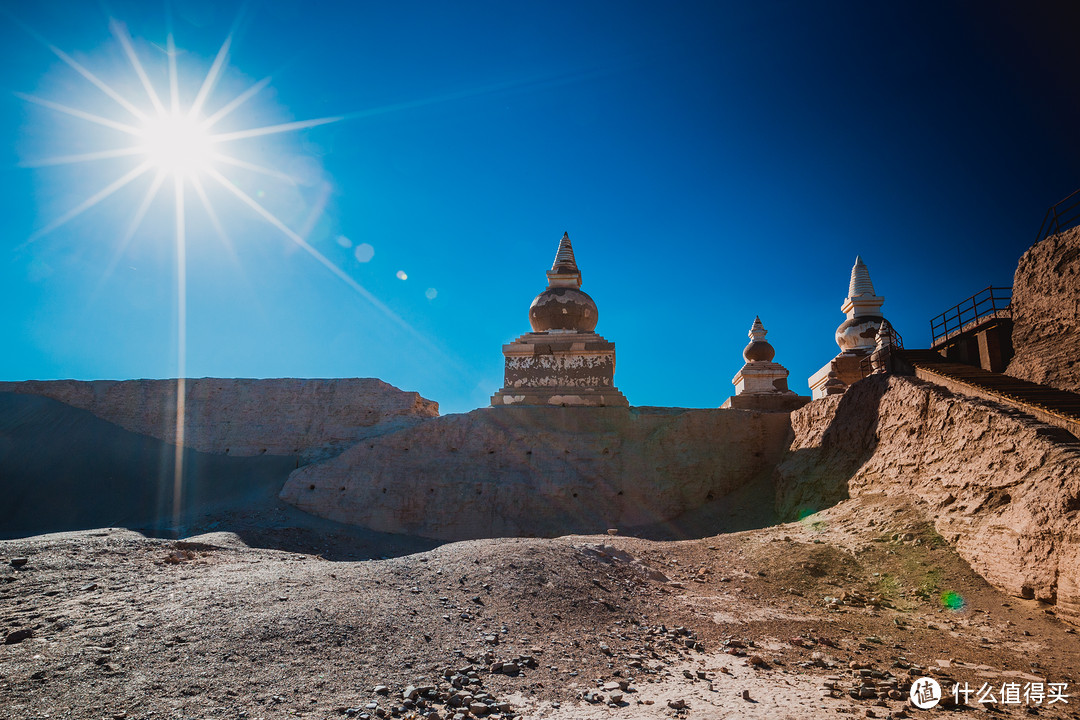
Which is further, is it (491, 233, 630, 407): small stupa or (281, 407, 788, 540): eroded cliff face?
(491, 233, 630, 407): small stupa

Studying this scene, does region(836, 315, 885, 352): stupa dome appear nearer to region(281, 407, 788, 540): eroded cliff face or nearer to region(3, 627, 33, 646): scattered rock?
region(281, 407, 788, 540): eroded cliff face

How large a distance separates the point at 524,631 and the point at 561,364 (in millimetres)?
14333

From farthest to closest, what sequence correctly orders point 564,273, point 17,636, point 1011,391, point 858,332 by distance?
point 858,332 < point 564,273 < point 1011,391 < point 17,636

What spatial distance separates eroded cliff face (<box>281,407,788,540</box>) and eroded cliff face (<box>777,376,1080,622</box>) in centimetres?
257

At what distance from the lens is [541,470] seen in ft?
49.4

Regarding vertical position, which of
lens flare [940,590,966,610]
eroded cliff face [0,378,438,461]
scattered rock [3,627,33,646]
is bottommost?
lens flare [940,590,966,610]

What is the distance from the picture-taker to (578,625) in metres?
6.02

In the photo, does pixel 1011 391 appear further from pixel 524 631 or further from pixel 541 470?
pixel 541 470

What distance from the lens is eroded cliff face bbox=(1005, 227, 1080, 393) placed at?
33.8 ft

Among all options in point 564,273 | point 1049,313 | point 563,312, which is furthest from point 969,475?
point 564,273

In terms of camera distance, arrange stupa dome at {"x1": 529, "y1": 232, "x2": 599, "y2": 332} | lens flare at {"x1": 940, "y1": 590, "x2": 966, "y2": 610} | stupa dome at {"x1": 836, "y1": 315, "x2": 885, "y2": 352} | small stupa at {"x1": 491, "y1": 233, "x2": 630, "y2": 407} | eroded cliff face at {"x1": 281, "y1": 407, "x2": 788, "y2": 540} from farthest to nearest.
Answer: stupa dome at {"x1": 836, "y1": 315, "x2": 885, "y2": 352}, stupa dome at {"x1": 529, "y1": 232, "x2": 599, "y2": 332}, small stupa at {"x1": 491, "y1": 233, "x2": 630, "y2": 407}, eroded cliff face at {"x1": 281, "y1": 407, "x2": 788, "y2": 540}, lens flare at {"x1": 940, "y1": 590, "x2": 966, "y2": 610}

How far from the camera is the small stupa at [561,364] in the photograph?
62.3ft

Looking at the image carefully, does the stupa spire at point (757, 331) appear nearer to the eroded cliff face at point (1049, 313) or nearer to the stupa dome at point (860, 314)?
the stupa dome at point (860, 314)

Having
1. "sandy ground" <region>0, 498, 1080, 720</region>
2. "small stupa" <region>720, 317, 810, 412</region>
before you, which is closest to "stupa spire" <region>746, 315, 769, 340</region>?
"small stupa" <region>720, 317, 810, 412</region>
